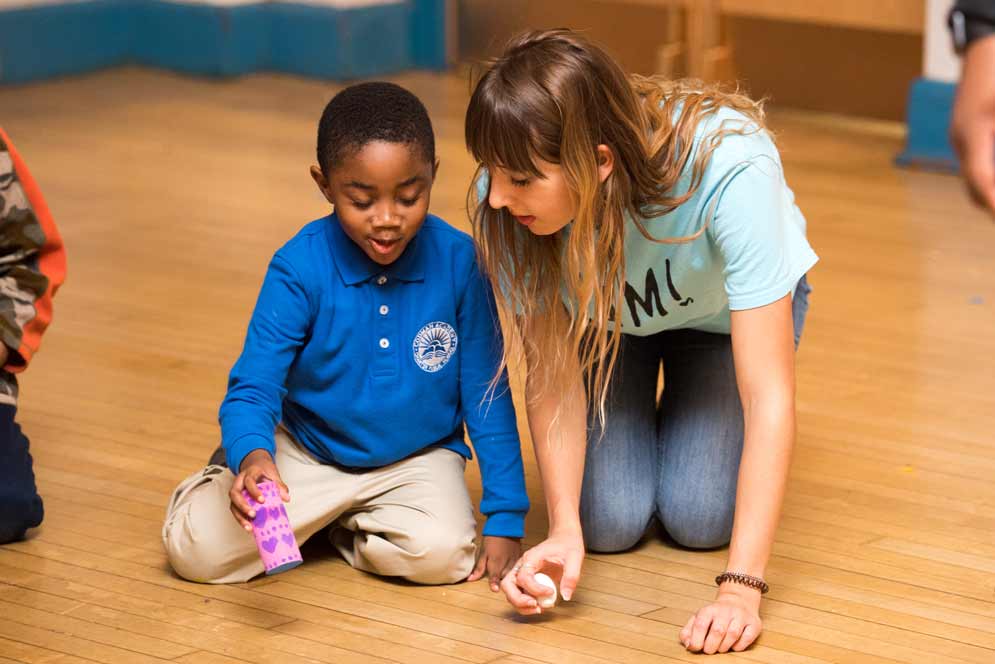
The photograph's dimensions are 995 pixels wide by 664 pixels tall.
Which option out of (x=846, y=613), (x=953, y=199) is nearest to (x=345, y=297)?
(x=846, y=613)

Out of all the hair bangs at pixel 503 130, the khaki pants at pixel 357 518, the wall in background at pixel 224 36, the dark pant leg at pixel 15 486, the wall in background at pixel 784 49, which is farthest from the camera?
the wall in background at pixel 224 36

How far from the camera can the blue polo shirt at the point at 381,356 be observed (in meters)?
1.83

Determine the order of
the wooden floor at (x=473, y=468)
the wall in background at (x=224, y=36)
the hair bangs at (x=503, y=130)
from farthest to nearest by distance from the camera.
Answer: the wall in background at (x=224, y=36) < the wooden floor at (x=473, y=468) < the hair bangs at (x=503, y=130)

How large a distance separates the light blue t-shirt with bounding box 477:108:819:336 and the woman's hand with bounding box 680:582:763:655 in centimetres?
33

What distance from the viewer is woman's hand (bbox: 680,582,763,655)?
5.52ft

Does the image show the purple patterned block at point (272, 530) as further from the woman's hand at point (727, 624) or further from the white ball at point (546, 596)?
the woman's hand at point (727, 624)

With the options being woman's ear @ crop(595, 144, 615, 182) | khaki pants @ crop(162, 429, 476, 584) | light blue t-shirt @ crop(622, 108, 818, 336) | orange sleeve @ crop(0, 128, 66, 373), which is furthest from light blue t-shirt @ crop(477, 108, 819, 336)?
orange sleeve @ crop(0, 128, 66, 373)

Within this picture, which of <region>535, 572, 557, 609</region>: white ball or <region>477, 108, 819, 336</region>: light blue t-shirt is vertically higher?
<region>477, 108, 819, 336</region>: light blue t-shirt

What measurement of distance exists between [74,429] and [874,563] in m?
1.28

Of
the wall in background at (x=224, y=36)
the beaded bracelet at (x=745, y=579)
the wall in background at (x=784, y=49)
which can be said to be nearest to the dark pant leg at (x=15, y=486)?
the beaded bracelet at (x=745, y=579)

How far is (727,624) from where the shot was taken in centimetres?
168

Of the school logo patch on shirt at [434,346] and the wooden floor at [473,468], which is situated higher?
the school logo patch on shirt at [434,346]

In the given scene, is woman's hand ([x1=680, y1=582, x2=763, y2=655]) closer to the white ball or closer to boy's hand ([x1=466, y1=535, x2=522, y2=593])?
the white ball

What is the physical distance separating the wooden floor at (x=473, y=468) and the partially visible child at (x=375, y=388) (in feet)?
0.19
